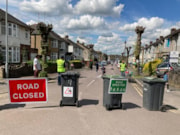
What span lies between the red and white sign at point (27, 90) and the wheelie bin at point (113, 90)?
2.17m

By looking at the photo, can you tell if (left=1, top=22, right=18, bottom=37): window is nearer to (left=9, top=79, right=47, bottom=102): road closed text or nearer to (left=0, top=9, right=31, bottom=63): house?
(left=0, top=9, right=31, bottom=63): house

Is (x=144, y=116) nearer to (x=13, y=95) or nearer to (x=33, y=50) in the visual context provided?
(x=13, y=95)

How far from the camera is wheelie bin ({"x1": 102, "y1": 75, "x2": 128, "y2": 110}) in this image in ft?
18.1

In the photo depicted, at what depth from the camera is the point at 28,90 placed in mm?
5492

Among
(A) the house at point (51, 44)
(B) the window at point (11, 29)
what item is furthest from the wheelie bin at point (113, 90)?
A: (A) the house at point (51, 44)

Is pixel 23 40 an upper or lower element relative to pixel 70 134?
upper

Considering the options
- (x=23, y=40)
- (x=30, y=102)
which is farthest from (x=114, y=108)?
(x=23, y=40)

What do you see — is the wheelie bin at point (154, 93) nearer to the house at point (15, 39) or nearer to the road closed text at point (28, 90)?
the road closed text at point (28, 90)

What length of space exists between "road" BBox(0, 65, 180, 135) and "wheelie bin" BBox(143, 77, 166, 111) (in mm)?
217

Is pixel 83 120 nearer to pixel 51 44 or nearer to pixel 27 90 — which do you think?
pixel 27 90

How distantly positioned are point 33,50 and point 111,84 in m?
23.1

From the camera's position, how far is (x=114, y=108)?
5730mm

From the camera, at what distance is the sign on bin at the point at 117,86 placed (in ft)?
18.1

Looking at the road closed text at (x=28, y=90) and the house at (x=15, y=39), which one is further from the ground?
the house at (x=15, y=39)
